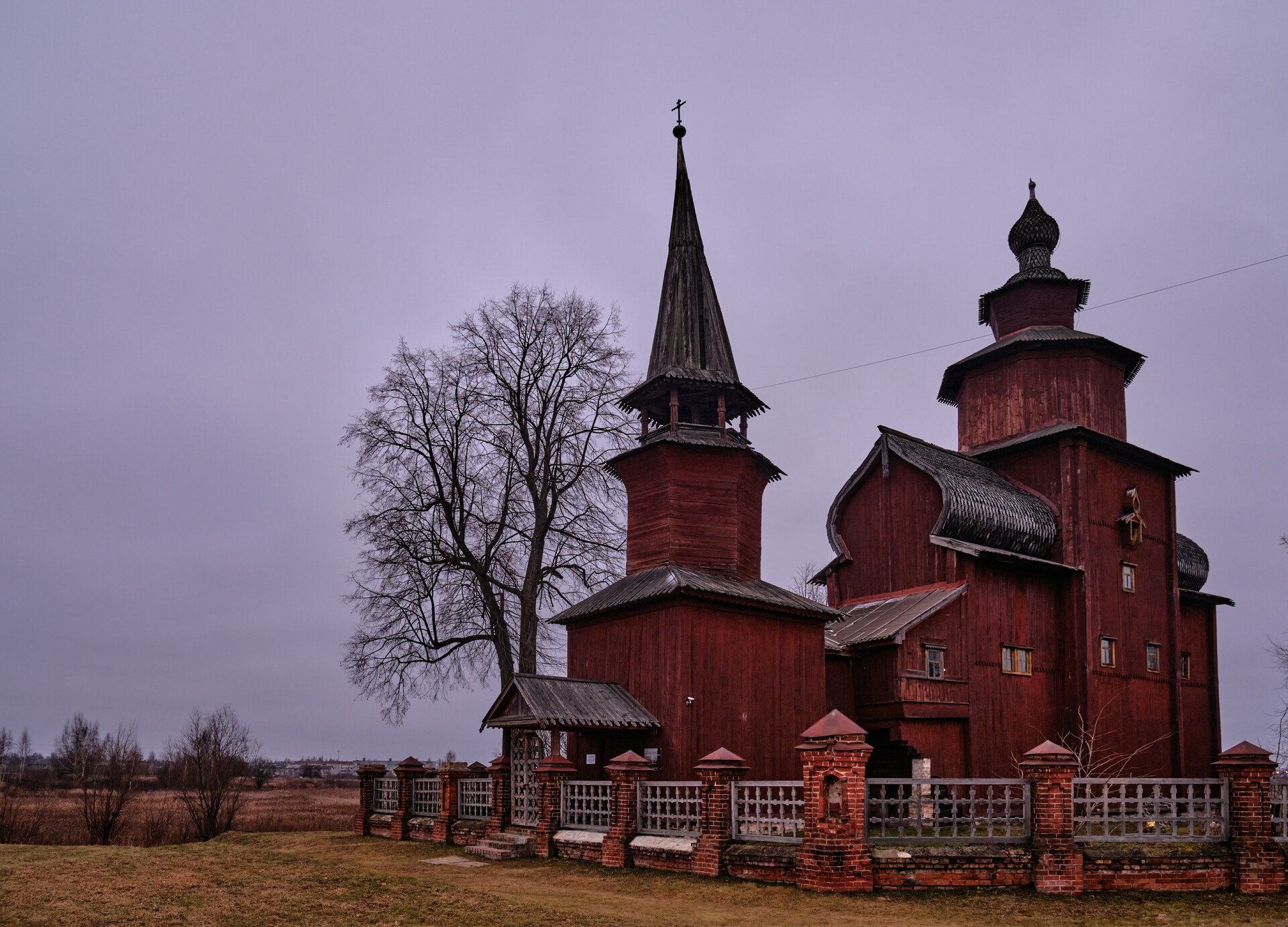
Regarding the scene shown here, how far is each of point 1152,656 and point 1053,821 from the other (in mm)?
16267

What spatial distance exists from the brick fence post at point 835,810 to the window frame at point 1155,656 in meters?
17.2

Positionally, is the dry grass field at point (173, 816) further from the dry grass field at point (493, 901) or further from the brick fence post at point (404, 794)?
the dry grass field at point (493, 901)

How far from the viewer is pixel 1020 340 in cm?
3139

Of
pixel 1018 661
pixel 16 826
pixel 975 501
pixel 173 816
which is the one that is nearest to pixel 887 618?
pixel 1018 661

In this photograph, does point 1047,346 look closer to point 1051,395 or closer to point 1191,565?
point 1051,395

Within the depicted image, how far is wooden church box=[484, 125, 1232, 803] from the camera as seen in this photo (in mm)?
22547

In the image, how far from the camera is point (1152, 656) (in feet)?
95.3

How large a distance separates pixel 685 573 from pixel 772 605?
2.05 m

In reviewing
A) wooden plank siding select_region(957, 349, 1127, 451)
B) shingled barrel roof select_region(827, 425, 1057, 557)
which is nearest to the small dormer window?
shingled barrel roof select_region(827, 425, 1057, 557)

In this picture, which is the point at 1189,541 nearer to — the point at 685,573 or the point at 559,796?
the point at 685,573

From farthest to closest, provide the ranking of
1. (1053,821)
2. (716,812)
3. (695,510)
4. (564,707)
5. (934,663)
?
(695,510) < (934,663) < (564,707) < (716,812) < (1053,821)

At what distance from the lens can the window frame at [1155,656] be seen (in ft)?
94.5

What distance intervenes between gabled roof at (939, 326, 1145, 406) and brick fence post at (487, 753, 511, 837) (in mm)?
19470

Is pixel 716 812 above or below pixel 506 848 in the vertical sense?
above
